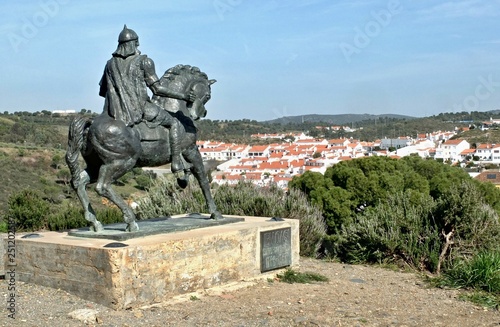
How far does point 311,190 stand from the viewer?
1936 centimetres

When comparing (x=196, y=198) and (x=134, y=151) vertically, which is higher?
(x=134, y=151)

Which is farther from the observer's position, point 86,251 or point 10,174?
point 10,174

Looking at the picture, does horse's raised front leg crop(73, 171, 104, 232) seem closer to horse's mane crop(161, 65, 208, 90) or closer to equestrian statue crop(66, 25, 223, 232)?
equestrian statue crop(66, 25, 223, 232)

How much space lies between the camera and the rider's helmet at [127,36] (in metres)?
7.54

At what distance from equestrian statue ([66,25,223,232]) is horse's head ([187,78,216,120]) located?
176 millimetres

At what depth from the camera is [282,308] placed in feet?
22.7

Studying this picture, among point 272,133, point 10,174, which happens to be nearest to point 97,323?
point 10,174

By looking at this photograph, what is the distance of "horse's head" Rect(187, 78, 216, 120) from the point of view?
8.45 m

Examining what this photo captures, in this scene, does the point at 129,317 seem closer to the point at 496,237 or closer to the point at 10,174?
the point at 496,237

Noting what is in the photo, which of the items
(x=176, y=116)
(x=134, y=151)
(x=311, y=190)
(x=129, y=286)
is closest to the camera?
(x=129, y=286)

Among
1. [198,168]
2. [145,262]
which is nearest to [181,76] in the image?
[198,168]

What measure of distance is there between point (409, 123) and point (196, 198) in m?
145

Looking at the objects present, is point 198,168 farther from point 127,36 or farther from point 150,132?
point 127,36

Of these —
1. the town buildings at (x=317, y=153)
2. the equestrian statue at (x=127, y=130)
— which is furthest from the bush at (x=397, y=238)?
the town buildings at (x=317, y=153)
